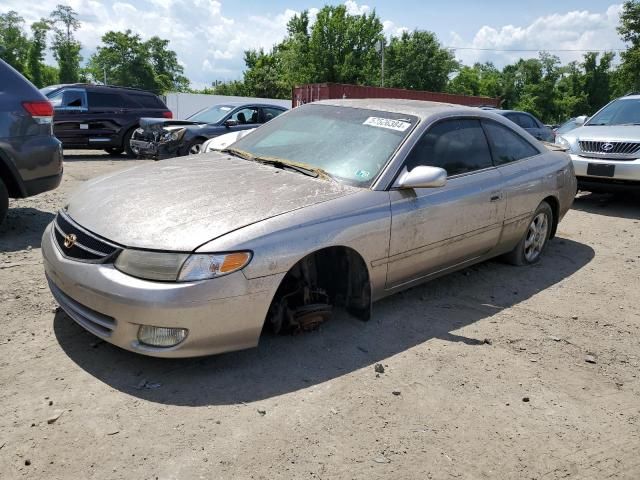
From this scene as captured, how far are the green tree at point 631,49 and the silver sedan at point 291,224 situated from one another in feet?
122

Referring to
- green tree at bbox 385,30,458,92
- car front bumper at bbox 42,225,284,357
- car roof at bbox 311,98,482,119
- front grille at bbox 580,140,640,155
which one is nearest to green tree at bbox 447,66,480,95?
green tree at bbox 385,30,458,92

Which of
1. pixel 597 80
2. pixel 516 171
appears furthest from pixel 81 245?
pixel 597 80

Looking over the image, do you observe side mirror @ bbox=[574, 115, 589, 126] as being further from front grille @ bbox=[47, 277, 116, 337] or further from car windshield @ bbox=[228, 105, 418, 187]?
front grille @ bbox=[47, 277, 116, 337]

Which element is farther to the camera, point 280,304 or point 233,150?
point 233,150

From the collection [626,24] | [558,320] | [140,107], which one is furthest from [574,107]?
[558,320]

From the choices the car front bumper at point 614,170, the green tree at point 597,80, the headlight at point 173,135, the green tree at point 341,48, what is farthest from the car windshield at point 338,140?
the green tree at point 597,80

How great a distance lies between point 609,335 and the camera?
3893mm

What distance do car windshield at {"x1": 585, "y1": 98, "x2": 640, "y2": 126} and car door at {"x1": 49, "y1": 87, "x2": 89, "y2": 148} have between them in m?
10.9

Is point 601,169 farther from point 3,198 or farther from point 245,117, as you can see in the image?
point 3,198

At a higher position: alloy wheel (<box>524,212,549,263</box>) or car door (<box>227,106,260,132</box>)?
car door (<box>227,106,260,132</box>)

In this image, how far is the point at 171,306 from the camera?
269 centimetres

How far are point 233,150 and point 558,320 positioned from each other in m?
2.89

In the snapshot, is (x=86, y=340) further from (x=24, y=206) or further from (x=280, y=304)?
(x=24, y=206)

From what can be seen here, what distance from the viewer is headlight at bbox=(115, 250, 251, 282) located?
2738 mm
